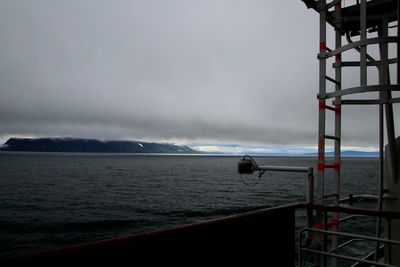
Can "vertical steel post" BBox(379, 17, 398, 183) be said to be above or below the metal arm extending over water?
above

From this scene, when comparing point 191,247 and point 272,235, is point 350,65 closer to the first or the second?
point 272,235

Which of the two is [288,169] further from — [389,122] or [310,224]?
[389,122]

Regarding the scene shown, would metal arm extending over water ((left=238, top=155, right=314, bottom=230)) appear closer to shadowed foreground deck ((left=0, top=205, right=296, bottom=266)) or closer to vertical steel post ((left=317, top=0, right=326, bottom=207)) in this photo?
vertical steel post ((left=317, top=0, right=326, bottom=207))

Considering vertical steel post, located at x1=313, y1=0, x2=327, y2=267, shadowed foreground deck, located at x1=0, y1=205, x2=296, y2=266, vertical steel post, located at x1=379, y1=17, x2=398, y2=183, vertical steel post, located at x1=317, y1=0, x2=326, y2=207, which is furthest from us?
vertical steel post, located at x1=317, y1=0, x2=326, y2=207

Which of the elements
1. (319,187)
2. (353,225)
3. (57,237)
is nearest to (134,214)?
(57,237)

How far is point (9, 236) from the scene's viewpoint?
21.8m

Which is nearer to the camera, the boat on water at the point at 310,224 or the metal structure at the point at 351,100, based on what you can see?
the boat on water at the point at 310,224

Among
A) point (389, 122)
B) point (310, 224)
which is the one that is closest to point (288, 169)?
point (310, 224)

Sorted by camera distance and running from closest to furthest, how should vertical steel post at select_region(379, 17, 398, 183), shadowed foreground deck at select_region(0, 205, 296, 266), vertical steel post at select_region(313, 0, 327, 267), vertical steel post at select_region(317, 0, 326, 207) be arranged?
1. shadowed foreground deck at select_region(0, 205, 296, 266)
2. vertical steel post at select_region(379, 17, 398, 183)
3. vertical steel post at select_region(313, 0, 327, 267)
4. vertical steel post at select_region(317, 0, 326, 207)

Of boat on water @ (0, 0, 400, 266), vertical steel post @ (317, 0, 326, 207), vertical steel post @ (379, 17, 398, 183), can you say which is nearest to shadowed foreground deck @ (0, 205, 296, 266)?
boat on water @ (0, 0, 400, 266)

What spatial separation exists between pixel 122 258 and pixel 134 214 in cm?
2918

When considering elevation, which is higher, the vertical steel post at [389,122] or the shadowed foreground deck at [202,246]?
the vertical steel post at [389,122]

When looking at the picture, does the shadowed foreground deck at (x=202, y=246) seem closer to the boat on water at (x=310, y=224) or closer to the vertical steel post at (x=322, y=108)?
the boat on water at (x=310, y=224)

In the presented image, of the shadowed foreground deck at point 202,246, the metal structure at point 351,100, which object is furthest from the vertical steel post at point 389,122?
the shadowed foreground deck at point 202,246
